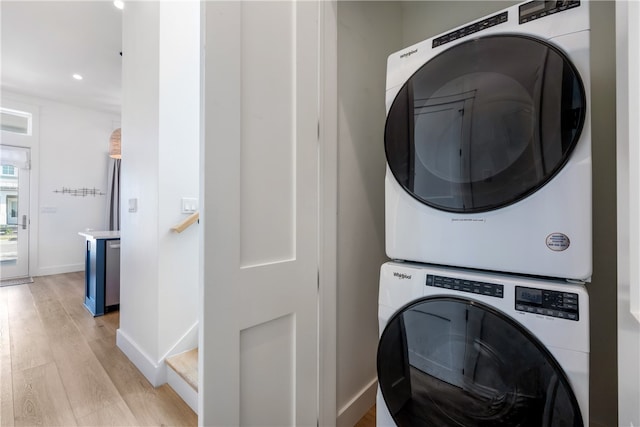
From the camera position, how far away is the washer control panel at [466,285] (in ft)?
A: 2.46

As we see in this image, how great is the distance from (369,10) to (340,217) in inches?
44.3

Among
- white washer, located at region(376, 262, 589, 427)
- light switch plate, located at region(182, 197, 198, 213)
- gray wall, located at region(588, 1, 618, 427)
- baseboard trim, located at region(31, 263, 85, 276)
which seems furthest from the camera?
baseboard trim, located at region(31, 263, 85, 276)

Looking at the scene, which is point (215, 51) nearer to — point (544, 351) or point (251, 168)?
point (251, 168)

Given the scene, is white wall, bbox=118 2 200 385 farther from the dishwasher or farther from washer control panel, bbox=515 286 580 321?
washer control panel, bbox=515 286 580 321

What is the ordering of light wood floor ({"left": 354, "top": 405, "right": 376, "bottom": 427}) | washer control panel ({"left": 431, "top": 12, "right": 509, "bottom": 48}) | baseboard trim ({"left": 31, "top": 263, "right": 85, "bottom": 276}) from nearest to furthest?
washer control panel ({"left": 431, "top": 12, "right": 509, "bottom": 48}), light wood floor ({"left": 354, "top": 405, "right": 376, "bottom": 427}), baseboard trim ({"left": 31, "top": 263, "right": 85, "bottom": 276})

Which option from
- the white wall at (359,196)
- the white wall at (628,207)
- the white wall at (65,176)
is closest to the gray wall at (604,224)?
the white wall at (628,207)

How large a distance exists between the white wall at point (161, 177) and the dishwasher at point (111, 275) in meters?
1.07

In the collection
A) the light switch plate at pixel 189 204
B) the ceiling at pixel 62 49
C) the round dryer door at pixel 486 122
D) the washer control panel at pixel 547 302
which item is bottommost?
the washer control panel at pixel 547 302

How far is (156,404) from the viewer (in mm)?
1518

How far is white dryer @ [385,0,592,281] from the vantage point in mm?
674

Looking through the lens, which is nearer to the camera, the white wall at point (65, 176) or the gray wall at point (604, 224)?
the gray wall at point (604, 224)

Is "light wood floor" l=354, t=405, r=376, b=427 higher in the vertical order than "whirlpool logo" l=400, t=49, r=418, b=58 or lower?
lower

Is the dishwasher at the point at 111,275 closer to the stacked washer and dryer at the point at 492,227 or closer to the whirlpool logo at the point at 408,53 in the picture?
the stacked washer and dryer at the point at 492,227

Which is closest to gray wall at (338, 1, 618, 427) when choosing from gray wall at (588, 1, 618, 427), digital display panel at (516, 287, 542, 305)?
gray wall at (588, 1, 618, 427)
